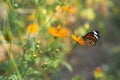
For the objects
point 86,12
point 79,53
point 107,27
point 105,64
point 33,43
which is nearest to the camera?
point 33,43

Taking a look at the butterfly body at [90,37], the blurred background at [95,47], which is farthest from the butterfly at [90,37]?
the blurred background at [95,47]

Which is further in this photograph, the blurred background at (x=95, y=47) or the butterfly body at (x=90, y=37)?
the blurred background at (x=95, y=47)

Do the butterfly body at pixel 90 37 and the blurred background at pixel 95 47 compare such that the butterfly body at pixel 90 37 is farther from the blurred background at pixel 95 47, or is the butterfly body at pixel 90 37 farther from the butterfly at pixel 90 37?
the blurred background at pixel 95 47

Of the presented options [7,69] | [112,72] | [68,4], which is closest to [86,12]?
[112,72]

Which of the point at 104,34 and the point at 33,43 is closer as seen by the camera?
the point at 33,43

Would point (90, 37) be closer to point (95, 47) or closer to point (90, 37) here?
point (90, 37)

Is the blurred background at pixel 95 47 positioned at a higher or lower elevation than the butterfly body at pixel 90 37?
lower

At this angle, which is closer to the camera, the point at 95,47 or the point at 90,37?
the point at 90,37

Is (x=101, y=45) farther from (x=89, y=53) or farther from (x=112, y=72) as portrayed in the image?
(x=112, y=72)

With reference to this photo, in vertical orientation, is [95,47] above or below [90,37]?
below

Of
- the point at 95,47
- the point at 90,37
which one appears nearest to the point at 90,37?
the point at 90,37

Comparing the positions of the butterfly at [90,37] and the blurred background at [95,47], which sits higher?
the butterfly at [90,37]
